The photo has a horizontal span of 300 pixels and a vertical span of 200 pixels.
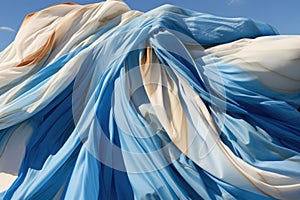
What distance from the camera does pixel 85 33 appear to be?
2.41m

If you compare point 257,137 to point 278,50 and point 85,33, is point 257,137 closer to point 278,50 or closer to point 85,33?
point 278,50

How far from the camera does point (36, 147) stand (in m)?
1.95

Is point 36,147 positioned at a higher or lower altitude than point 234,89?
lower

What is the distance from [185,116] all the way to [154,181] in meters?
0.37

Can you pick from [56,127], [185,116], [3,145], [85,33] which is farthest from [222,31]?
[3,145]

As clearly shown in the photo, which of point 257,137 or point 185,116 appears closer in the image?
point 257,137

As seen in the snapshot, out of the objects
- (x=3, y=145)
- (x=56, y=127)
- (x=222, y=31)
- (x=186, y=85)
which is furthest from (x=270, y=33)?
(x=3, y=145)

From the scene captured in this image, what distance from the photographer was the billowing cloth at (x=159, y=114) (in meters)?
1.65

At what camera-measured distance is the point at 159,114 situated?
187cm

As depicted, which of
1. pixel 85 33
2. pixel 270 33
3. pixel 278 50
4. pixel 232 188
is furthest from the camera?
pixel 85 33

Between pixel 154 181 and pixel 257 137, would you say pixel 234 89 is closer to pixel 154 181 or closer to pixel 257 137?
pixel 257 137

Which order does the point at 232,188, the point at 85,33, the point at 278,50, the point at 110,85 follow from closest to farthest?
the point at 232,188, the point at 278,50, the point at 110,85, the point at 85,33

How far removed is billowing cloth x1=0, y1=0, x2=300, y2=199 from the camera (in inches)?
64.9

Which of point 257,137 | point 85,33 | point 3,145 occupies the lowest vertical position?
point 3,145
